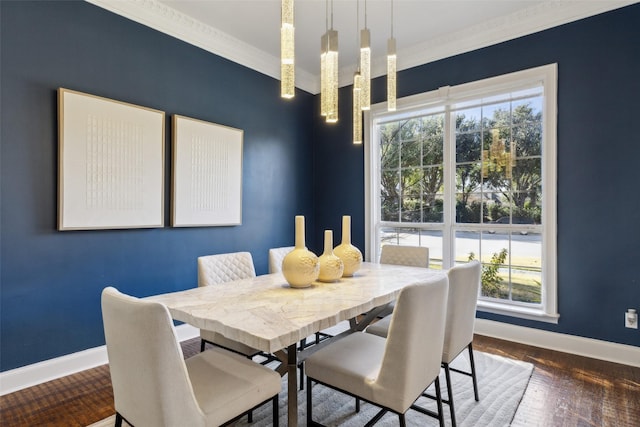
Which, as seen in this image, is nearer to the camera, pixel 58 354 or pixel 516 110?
pixel 58 354

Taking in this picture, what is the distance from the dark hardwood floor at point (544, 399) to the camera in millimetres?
1934

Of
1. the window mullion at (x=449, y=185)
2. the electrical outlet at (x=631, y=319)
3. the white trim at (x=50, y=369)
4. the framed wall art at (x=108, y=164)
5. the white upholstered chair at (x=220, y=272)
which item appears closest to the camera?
the white upholstered chair at (x=220, y=272)

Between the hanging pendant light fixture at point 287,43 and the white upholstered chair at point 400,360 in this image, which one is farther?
the hanging pendant light fixture at point 287,43

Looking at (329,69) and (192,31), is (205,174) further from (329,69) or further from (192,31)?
(329,69)

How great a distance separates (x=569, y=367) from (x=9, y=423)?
3.69 metres

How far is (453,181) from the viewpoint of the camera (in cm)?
355

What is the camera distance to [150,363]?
1111mm

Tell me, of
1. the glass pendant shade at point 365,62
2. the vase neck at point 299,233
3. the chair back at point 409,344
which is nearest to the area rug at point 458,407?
the chair back at point 409,344

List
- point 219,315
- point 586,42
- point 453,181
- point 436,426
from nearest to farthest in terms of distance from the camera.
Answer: point 219,315, point 436,426, point 586,42, point 453,181

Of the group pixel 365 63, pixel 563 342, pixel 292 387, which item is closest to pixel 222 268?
pixel 292 387

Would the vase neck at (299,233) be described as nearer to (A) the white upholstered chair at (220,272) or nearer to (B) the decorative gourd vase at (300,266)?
(B) the decorative gourd vase at (300,266)

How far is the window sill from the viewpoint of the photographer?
2961 millimetres

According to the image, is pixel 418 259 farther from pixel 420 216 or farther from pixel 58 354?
pixel 58 354

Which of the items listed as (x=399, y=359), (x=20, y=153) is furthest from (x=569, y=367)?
(x=20, y=153)
